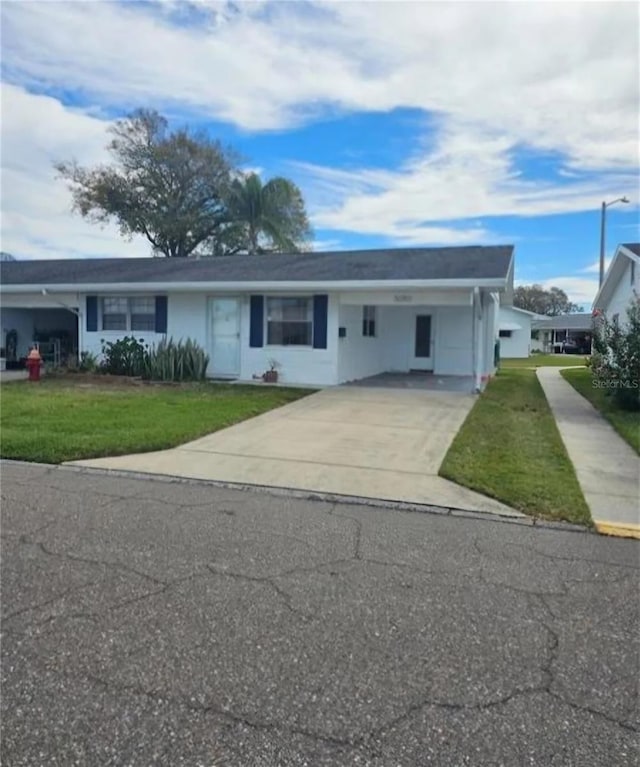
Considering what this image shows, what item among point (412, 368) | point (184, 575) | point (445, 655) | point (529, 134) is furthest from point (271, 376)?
point (445, 655)

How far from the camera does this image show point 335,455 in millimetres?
7027

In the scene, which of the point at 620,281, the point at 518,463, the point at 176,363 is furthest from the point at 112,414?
the point at 620,281

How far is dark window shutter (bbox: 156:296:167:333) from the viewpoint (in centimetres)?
1580

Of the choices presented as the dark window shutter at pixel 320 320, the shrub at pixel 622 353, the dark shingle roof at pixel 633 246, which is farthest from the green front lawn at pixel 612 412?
the dark window shutter at pixel 320 320

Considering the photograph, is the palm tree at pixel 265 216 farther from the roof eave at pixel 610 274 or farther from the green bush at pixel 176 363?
the green bush at pixel 176 363

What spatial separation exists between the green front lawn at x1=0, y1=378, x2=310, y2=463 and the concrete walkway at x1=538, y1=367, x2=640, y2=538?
494 cm

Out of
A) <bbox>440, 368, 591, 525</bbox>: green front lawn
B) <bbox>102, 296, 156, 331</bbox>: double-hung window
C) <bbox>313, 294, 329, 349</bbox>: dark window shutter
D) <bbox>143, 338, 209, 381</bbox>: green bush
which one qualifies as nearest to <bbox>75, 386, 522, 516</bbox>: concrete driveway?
<bbox>440, 368, 591, 525</bbox>: green front lawn

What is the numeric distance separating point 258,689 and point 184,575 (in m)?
1.27

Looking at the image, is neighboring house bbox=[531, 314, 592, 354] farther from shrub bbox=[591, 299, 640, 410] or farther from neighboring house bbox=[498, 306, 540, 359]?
neighboring house bbox=[498, 306, 540, 359]

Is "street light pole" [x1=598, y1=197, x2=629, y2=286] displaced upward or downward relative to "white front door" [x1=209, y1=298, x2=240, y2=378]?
upward

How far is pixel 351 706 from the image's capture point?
2.40 metres

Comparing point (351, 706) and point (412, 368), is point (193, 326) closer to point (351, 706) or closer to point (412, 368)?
point (412, 368)

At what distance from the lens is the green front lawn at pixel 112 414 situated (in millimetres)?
7086

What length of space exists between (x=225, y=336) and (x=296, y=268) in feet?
9.38
